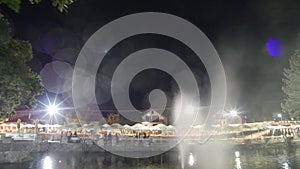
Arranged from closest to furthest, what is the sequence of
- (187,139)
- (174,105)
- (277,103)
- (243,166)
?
(243,166) → (187,139) → (277,103) → (174,105)

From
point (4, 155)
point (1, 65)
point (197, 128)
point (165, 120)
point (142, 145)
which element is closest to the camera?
point (1, 65)

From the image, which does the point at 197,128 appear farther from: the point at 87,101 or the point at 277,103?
the point at 87,101

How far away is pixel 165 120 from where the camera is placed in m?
64.4

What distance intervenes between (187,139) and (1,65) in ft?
78.0

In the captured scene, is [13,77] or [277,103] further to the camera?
[277,103]

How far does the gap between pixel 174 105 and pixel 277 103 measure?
2838 cm

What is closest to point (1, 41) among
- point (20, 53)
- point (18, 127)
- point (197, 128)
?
point (20, 53)

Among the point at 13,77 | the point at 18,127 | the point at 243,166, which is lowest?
the point at 243,166

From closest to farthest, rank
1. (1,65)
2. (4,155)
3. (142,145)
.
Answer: (1,65), (4,155), (142,145)

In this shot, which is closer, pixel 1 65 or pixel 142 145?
pixel 1 65

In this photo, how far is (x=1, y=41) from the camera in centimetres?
1222

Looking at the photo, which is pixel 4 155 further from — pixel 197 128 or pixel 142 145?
pixel 197 128

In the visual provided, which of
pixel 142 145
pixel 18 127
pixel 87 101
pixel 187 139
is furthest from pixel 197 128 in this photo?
pixel 87 101

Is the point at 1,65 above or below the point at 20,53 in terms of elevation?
below
